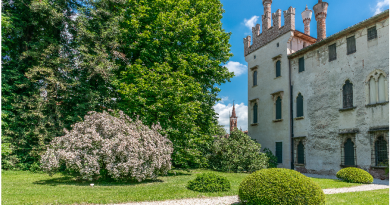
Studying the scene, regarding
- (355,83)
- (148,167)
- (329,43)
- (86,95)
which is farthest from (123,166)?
(329,43)

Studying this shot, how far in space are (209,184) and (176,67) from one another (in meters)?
10.5

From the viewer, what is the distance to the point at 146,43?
18891 mm

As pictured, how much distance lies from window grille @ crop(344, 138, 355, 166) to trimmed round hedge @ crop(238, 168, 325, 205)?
40.8 feet

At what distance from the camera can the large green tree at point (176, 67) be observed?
16.8 meters

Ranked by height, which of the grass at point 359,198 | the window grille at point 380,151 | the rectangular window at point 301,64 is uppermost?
the rectangular window at point 301,64

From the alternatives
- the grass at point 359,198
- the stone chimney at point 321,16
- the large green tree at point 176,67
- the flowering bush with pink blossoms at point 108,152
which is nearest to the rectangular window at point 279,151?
the large green tree at point 176,67

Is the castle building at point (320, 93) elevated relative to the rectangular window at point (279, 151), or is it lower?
elevated

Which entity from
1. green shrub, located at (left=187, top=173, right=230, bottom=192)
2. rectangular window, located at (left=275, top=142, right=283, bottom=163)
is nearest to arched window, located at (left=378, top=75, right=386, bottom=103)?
rectangular window, located at (left=275, top=142, right=283, bottom=163)

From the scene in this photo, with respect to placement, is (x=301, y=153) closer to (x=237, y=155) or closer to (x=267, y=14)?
(x=237, y=155)

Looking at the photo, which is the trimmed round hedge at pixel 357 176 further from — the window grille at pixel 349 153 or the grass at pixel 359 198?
the grass at pixel 359 198

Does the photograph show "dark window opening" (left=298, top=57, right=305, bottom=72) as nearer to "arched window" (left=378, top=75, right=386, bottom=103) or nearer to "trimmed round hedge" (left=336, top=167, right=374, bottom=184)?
"arched window" (left=378, top=75, right=386, bottom=103)

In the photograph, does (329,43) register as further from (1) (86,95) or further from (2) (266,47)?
(1) (86,95)

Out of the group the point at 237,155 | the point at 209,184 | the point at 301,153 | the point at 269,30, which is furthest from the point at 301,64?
the point at 209,184

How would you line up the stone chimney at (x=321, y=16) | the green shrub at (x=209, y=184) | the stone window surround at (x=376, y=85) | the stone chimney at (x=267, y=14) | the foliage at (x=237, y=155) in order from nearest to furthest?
the green shrub at (x=209, y=184) < the stone window surround at (x=376, y=85) < the foliage at (x=237, y=155) < the stone chimney at (x=321, y=16) < the stone chimney at (x=267, y=14)
